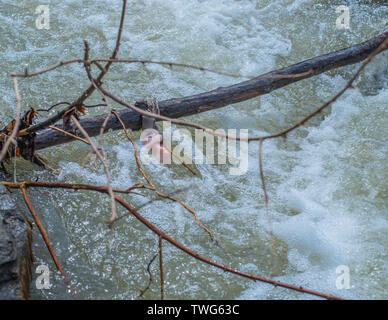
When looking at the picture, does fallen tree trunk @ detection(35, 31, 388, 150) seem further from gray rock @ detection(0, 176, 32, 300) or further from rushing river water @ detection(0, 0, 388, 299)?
gray rock @ detection(0, 176, 32, 300)

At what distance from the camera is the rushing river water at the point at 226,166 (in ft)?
7.63

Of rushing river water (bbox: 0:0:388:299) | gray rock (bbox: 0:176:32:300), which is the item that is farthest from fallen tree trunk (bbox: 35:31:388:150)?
gray rock (bbox: 0:176:32:300)

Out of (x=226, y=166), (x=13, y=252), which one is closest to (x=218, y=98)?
(x=226, y=166)

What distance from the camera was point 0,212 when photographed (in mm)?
2020

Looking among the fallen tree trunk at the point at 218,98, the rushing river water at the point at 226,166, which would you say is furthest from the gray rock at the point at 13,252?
the fallen tree trunk at the point at 218,98

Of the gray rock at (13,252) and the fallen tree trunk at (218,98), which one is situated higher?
the fallen tree trunk at (218,98)

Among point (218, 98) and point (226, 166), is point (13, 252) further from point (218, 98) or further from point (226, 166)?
point (226, 166)

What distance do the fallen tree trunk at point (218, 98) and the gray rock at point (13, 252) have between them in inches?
21.6

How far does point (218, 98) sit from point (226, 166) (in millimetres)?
535

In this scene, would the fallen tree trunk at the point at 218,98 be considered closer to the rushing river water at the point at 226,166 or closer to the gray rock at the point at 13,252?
the rushing river water at the point at 226,166

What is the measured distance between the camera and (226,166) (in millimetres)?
3195

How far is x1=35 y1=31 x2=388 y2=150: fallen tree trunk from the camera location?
2.63 m

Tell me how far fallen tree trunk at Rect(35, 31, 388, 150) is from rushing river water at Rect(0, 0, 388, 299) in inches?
10.8
